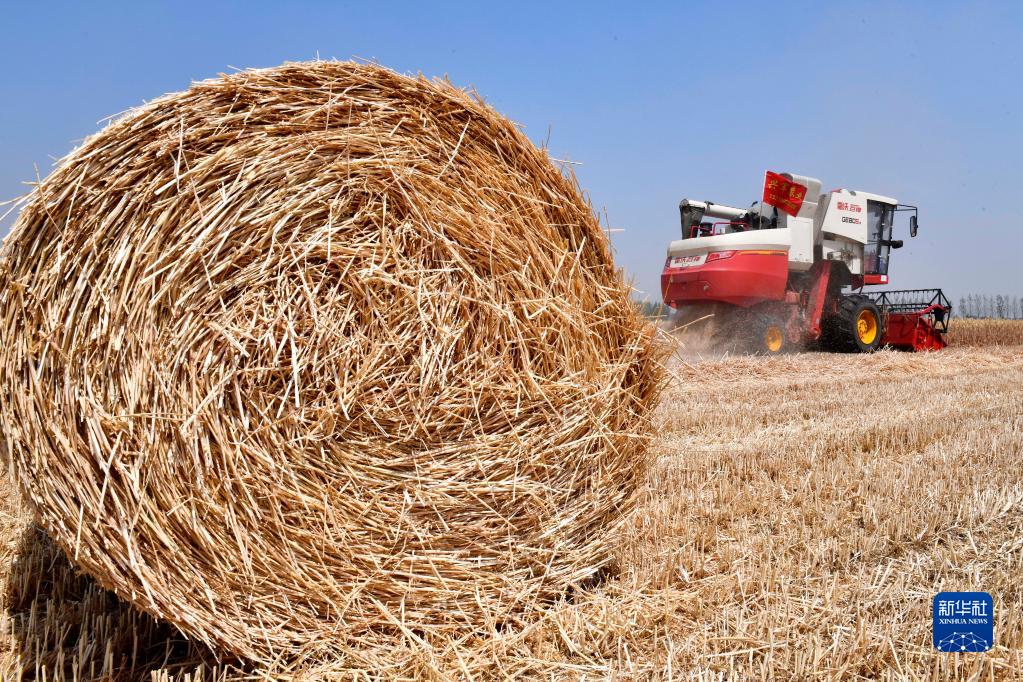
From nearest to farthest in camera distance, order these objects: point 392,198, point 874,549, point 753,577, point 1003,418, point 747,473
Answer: point 392,198
point 753,577
point 874,549
point 747,473
point 1003,418

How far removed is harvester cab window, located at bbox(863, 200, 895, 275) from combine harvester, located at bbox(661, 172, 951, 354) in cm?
2

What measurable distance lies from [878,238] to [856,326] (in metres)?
1.89

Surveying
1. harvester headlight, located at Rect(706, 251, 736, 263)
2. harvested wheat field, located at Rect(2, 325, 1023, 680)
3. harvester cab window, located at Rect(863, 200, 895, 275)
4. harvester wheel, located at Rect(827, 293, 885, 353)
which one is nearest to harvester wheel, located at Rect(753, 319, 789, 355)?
harvester wheel, located at Rect(827, 293, 885, 353)

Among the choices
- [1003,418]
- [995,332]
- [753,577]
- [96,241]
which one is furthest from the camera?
[995,332]

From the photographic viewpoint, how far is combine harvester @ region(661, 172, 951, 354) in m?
10.4

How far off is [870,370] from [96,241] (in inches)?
368

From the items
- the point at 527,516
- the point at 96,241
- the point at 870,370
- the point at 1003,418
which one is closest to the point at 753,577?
the point at 527,516

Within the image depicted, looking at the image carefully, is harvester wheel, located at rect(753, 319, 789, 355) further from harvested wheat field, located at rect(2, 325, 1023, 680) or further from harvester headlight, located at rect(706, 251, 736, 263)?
harvested wheat field, located at rect(2, 325, 1023, 680)

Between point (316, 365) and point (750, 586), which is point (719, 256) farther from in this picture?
point (316, 365)

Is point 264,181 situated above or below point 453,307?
above

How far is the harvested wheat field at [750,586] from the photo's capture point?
2125 millimetres

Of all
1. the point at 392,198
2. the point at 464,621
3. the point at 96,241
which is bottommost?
the point at 464,621

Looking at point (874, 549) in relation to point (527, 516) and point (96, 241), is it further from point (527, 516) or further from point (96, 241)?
point (96, 241)

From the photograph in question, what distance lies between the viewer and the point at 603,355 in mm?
2686
